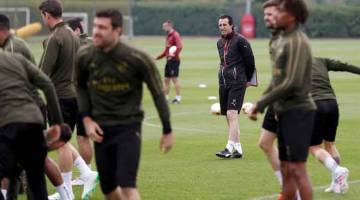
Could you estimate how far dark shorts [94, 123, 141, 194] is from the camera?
8.87m

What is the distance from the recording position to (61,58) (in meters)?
11.9

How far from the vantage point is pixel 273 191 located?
1255 centimetres

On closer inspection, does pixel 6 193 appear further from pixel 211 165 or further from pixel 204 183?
pixel 211 165

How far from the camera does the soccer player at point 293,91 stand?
930 centimetres

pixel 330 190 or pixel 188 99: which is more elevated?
pixel 330 190

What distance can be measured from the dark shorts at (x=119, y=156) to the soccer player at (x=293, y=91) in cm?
120

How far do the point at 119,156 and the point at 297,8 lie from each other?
2200 mm

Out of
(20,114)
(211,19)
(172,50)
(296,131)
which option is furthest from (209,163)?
(211,19)

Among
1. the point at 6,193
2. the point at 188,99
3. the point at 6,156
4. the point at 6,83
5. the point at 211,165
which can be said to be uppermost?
the point at 6,83

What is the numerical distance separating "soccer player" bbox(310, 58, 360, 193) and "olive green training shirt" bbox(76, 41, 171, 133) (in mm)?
3443

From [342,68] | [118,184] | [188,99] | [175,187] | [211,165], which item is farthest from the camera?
[188,99]

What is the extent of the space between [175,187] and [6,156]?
3965 mm

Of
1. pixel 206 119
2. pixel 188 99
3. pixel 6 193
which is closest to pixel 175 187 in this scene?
pixel 6 193

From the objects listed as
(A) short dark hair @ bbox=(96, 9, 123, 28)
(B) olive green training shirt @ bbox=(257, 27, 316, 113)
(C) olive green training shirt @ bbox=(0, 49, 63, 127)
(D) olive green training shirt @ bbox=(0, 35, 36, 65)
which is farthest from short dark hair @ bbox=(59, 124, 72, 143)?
(B) olive green training shirt @ bbox=(257, 27, 316, 113)
